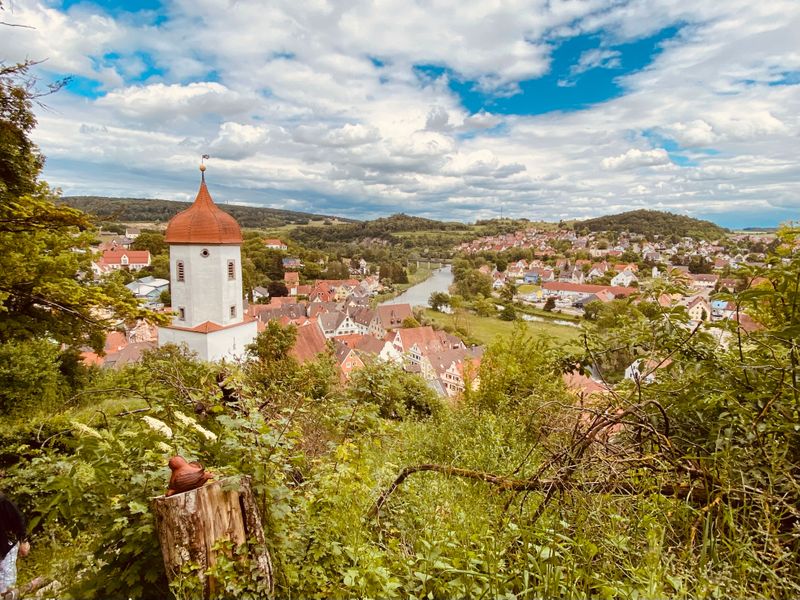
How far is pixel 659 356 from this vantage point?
2.92 meters

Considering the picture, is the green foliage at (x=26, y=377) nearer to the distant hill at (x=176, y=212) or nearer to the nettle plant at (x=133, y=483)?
the nettle plant at (x=133, y=483)

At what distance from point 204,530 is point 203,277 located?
A: 66.4 ft

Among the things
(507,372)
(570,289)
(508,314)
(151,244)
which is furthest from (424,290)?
(507,372)

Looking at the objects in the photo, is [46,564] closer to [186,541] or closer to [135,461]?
[135,461]

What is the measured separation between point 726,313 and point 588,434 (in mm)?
1750

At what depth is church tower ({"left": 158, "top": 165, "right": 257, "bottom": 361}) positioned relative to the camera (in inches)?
781

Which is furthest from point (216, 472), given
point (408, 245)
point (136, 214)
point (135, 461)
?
point (408, 245)

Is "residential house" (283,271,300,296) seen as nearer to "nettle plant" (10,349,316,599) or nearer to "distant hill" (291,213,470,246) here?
"distant hill" (291,213,470,246)

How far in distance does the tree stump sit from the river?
Result: 70805mm

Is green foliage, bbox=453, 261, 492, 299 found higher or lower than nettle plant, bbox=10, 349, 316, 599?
lower

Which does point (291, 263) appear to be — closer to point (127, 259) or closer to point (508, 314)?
point (127, 259)

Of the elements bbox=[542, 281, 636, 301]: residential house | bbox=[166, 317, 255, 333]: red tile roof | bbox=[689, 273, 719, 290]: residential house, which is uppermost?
bbox=[689, 273, 719, 290]: residential house

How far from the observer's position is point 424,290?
89812 millimetres

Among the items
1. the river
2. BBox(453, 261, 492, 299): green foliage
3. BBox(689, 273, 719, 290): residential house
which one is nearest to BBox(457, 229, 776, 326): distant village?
BBox(453, 261, 492, 299): green foliage
